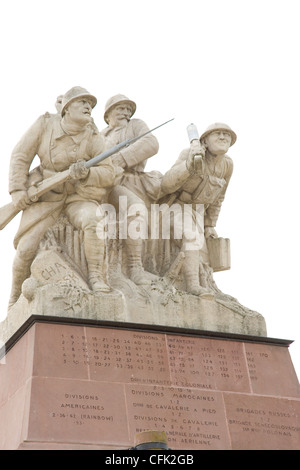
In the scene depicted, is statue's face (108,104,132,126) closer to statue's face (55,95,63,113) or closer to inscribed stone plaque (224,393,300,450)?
statue's face (55,95,63,113)

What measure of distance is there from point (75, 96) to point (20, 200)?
1.47 m

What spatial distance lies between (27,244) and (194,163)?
2.38 m

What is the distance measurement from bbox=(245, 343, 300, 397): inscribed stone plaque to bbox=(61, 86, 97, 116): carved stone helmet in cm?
364

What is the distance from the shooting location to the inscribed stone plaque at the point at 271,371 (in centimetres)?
1112

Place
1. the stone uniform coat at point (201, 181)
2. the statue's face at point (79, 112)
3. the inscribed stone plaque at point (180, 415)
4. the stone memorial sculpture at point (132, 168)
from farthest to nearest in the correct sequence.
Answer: the stone uniform coat at point (201, 181) → the stone memorial sculpture at point (132, 168) → the statue's face at point (79, 112) → the inscribed stone plaque at point (180, 415)

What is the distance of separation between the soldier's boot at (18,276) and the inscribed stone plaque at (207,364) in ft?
6.75

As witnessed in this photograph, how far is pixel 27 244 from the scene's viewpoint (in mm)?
11523

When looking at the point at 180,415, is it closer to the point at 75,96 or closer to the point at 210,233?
the point at 210,233

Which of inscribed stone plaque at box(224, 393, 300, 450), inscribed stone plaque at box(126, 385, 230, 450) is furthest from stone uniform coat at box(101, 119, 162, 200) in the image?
inscribed stone plaque at box(224, 393, 300, 450)

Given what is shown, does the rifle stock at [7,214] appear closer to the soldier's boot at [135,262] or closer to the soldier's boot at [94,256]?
the soldier's boot at [94,256]

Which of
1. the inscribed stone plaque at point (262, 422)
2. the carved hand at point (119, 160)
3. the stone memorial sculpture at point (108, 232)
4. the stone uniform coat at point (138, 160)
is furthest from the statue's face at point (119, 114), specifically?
the inscribed stone plaque at point (262, 422)

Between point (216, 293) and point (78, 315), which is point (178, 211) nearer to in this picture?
point (216, 293)

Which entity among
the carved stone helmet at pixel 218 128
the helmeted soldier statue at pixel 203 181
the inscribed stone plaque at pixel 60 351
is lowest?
the inscribed stone plaque at pixel 60 351

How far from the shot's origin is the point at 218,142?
12398 mm
